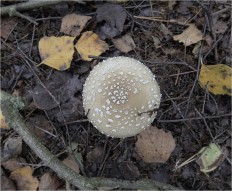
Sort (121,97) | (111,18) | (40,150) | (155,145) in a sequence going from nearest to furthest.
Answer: (121,97) → (40,150) → (155,145) → (111,18)

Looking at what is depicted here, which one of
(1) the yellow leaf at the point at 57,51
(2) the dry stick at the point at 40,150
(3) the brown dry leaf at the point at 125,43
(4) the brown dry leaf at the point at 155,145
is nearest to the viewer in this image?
(2) the dry stick at the point at 40,150

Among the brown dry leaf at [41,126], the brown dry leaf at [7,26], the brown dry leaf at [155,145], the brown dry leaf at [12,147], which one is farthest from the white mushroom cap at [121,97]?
the brown dry leaf at [7,26]

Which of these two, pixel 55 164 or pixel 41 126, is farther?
pixel 41 126

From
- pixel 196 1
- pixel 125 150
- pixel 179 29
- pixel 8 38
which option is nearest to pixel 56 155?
pixel 125 150

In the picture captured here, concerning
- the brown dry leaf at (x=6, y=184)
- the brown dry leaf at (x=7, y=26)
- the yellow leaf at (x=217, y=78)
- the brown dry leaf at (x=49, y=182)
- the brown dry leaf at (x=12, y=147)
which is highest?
the brown dry leaf at (x=7, y=26)

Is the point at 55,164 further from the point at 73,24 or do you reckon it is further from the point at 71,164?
the point at 73,24

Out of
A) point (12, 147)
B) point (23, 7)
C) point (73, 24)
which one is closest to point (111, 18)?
point (73, 24)

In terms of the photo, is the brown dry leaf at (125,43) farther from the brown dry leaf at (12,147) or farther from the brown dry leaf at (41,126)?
the brown dry leaf at (12,147)
